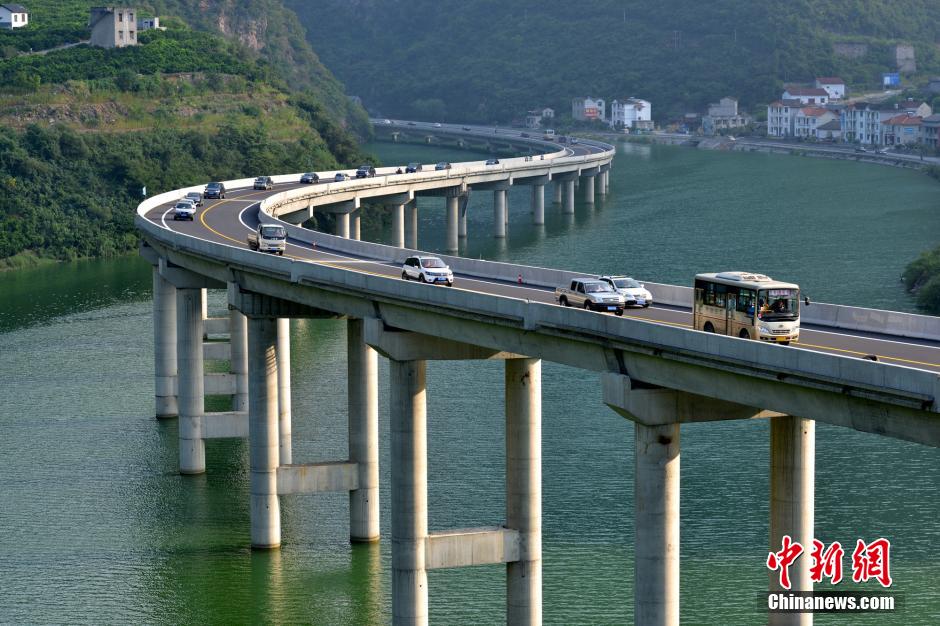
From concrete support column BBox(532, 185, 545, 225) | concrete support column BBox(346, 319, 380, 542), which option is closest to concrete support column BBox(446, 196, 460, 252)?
concrete support column BBox(532, 185, 545, 225)

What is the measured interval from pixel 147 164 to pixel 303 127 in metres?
27.2

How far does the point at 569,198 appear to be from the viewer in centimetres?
18312

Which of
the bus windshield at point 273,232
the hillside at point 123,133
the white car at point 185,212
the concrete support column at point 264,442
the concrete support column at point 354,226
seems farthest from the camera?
the hillside at point 123,133

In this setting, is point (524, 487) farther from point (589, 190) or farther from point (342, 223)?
point (589, 190)

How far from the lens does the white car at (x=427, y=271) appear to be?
2319 inches

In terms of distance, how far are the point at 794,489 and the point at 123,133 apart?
131749 mm

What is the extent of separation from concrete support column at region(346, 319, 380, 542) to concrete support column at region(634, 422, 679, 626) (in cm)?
2080

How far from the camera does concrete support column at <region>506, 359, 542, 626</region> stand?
5128cm

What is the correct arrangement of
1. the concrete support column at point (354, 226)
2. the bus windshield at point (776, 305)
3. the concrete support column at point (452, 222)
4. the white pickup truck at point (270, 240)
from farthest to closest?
the concrete support column at point (452, 222) → the concrete support column at point (354, 226) → the white pickup truck at point (270, 240) → the bus windshield at point (776, 305)

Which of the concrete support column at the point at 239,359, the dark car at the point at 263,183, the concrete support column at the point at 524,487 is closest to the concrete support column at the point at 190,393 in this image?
the concrete support column at the point at 239,359

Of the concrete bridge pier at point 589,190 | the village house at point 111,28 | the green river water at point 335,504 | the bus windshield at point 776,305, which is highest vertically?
the village house at point 111,28

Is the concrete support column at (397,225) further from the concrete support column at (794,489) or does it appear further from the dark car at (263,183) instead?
the concrete support column at (794,489)

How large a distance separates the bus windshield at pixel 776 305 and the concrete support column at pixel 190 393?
35072 mm

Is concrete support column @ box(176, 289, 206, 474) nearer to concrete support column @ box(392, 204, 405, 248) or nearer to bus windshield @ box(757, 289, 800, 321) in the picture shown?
bus windshield @ box(757, 289, 800, 321)
